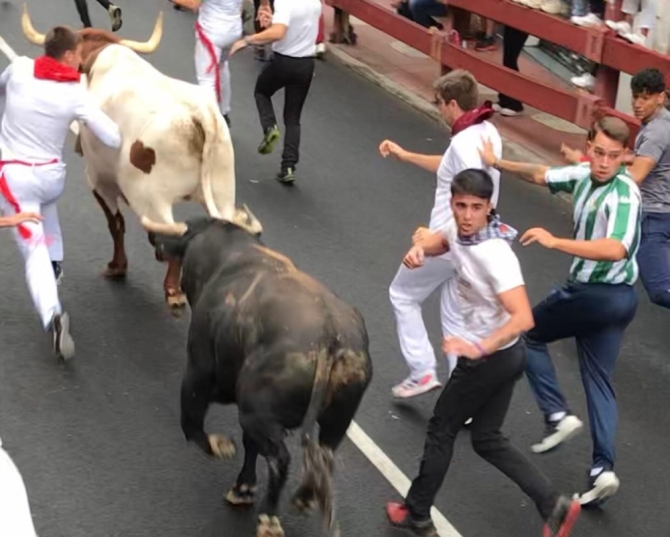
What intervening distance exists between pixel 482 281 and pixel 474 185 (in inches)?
16.8

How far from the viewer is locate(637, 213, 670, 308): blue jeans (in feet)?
24.7

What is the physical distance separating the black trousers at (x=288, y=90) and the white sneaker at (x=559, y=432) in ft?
14.2

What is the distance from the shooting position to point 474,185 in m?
5.05

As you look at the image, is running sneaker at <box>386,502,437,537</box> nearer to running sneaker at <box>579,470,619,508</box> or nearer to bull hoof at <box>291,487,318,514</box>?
bull hoof at <box>291,487,318,514</box>

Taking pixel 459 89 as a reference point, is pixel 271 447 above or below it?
below

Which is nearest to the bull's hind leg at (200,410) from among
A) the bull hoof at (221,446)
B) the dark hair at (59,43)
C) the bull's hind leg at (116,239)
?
the bull hoof at (221,446)

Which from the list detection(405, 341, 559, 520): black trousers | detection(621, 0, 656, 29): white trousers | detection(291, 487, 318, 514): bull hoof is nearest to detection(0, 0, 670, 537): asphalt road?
detection(405, 341, 559, 520): black trousers

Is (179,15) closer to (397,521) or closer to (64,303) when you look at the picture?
(64,303)

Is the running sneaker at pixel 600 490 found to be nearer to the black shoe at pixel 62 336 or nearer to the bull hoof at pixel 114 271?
the black shoe at pixel 62 336

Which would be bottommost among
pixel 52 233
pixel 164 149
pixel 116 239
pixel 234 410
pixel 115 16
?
pixel 115 16

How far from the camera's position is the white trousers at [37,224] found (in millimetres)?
6867

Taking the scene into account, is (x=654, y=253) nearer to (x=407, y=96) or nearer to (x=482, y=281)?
(x=482, y=281)

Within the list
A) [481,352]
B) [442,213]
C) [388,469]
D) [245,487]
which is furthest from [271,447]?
[442,213]

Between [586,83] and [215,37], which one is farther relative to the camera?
[586,83]
